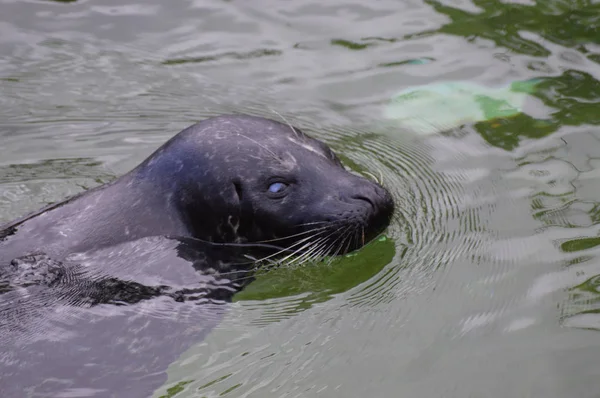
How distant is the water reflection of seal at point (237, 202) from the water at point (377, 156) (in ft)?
1.32

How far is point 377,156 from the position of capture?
6992 millimetres

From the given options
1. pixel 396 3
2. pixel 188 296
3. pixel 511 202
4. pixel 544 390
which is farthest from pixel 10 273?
pixel 396 3

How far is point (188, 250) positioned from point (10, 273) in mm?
1019

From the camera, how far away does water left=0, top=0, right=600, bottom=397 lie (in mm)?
4898

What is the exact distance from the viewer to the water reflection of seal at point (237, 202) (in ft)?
17.4

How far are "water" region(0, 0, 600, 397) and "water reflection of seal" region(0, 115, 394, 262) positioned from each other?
1.32ft

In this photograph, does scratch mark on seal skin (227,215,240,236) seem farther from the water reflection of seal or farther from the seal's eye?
the seal's eye

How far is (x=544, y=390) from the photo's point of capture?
464cm

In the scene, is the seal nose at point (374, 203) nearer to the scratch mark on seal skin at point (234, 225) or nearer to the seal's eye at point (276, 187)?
the seal's eye at point (276, 187)

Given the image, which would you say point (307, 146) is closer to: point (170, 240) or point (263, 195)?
point (263, 195)

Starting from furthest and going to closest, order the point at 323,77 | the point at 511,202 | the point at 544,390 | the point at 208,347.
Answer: the point at 323,77, the point at 511,202, the point at 208,347, the point at 544,390

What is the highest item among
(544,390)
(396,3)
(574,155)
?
(396,3)

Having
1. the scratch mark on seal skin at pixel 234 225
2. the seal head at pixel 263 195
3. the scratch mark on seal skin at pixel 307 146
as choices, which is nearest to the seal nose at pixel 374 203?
the seal head at pixel 263 195

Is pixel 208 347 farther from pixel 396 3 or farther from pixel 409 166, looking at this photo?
pixel 396 3
